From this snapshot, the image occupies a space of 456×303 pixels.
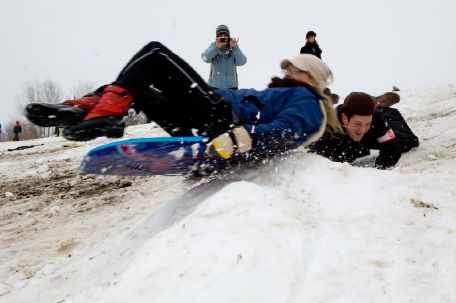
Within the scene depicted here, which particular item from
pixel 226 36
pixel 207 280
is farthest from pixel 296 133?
pixel 226 36

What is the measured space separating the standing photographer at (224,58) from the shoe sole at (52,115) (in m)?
3.26

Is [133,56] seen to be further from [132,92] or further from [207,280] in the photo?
[207,280]

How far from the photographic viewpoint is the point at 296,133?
8.19ft

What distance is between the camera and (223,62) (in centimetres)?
548

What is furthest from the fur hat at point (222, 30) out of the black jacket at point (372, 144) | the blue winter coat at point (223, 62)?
the black jacket at point (372, 144)

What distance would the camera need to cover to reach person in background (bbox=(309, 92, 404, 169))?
3.35 meters

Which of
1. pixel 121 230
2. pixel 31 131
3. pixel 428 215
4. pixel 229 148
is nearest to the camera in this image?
pixel 428 215

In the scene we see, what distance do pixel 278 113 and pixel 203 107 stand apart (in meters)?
0.54

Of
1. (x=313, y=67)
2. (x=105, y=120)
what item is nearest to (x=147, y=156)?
(x=105, y=120)

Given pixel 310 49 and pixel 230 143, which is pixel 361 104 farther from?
pixel 310 49

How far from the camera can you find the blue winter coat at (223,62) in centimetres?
541

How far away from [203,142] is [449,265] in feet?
4.91

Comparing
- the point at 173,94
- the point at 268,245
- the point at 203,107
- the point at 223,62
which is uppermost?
the point at 223,62

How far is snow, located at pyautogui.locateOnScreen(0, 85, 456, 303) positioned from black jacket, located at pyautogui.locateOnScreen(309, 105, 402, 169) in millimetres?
339
